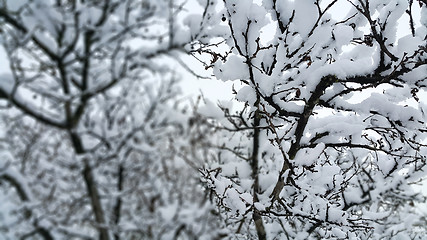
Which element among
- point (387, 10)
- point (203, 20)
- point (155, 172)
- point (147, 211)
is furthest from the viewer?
point (155, 172)

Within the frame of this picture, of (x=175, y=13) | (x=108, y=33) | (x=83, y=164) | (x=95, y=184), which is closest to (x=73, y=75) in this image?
(x=108, y=33)

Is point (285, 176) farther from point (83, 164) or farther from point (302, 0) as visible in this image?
point (83, 164)

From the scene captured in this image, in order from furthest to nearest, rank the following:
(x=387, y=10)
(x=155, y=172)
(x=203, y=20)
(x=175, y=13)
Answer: (x=155, y=172) → (x=175, y=13) → (x=203, y=20) → (x=387, y=10)

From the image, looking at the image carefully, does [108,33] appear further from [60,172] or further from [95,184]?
[60,172]

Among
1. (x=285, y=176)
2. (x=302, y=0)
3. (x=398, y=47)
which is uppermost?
(x=302, y=0)

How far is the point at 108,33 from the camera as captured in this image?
467cm

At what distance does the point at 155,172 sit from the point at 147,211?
1.20m

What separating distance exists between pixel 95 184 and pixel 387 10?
579cm

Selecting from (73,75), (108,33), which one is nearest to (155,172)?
(73,75)

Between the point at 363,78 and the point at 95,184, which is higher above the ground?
the point at 95,184

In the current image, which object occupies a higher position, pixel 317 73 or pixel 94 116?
pixel 94 116

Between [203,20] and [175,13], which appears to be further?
[175,13]

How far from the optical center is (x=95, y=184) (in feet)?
18.4

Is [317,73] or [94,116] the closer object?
[317,73]
